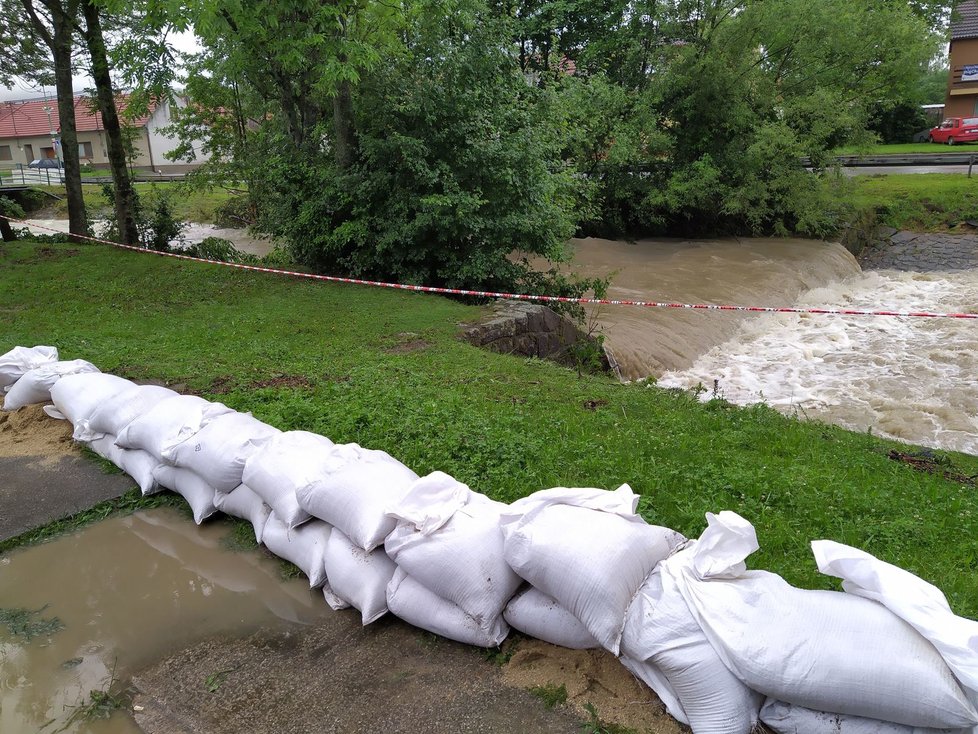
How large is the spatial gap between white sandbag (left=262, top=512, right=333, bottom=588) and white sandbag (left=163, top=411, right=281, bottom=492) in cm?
41

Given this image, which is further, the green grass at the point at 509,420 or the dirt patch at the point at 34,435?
the dirt patch at the point at 34,435

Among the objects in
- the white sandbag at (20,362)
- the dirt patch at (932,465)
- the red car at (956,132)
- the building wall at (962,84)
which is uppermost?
the building wall at (962,84)

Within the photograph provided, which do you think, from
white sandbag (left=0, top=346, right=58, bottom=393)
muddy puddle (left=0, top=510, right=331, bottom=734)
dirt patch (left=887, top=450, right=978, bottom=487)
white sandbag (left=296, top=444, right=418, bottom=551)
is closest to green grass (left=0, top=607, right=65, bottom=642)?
muddy puddle (left=0, top=510, right=331, bottom=734)

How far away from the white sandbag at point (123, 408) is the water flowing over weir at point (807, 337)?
213 inches

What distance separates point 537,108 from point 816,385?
17.8ft

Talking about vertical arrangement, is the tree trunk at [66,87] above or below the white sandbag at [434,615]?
above

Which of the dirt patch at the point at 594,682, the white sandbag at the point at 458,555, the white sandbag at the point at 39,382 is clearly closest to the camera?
the dirt patch at the point at 594,682

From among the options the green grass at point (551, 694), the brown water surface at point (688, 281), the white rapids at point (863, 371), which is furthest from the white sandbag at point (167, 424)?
the brown water surface at point (688, 281)

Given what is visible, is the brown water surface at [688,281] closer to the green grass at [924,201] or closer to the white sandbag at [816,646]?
the green grass at [924,201]

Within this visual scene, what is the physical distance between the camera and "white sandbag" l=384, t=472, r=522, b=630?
3.09 meters

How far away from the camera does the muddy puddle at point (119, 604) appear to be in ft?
9.98

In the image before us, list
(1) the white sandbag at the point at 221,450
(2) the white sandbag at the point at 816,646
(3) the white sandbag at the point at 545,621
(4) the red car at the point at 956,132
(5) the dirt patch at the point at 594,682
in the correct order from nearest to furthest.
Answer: (2) the white sandbag at the point at 816,646
(5) the dirt patch at the point at 594,682
(3) the white sandbag at the point at 545,621
(1) the white sandbag at the point at 221,450
(4) the red car at the point at 956,132

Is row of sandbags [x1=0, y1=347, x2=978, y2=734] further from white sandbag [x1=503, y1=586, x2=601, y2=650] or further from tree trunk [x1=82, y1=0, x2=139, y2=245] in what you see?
tree trunk [x1=82, y1=0, x2=139, y2=245]

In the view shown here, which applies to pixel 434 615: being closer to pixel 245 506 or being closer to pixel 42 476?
pixel 245 506
